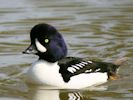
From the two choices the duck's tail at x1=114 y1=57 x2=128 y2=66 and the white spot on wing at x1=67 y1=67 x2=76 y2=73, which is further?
the duck's tail at x1=114 y1=57 x2=128 y2=66

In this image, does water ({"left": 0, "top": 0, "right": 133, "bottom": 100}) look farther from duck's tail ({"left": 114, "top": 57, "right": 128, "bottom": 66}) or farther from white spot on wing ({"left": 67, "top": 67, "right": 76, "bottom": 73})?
white spot on wing ({"left": 67, "top": 67, "right": 76, "bottom": 73})

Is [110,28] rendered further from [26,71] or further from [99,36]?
[26,71]

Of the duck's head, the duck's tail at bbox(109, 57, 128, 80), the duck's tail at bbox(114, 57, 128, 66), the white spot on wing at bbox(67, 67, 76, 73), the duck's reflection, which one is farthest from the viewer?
the duck's tail at bbox(114, 57, 128, 66)

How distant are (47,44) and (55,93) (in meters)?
0.83

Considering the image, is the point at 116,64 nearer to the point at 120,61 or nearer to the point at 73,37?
the point at 120,61

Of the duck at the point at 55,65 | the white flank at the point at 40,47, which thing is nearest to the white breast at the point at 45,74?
the duck at the point at 55,65

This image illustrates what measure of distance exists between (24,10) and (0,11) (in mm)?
609

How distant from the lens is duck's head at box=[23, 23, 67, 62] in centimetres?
1080

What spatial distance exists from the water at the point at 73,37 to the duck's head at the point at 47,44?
574 mm

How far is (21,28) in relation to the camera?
15.3 metres

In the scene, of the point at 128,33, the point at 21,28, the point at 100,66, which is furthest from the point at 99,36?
the point at 100,66

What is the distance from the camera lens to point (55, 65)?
11.0 meters

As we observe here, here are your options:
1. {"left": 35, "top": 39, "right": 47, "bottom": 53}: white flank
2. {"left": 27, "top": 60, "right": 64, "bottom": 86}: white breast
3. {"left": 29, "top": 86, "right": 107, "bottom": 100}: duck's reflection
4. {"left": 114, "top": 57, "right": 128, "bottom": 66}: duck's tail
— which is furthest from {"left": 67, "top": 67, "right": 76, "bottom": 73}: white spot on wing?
{"left": 114, "top": 57, "right": 128, "bottom": 66}: duck's tail

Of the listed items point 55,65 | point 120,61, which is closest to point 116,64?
point 120,61
